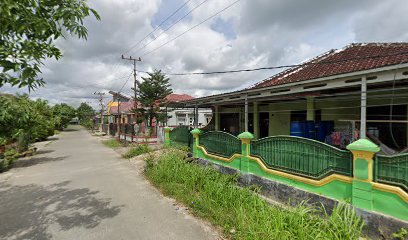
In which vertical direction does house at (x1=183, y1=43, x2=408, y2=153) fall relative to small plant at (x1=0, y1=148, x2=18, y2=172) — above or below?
above

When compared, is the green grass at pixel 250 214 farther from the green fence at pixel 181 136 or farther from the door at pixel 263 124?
the door at pixel 263 124

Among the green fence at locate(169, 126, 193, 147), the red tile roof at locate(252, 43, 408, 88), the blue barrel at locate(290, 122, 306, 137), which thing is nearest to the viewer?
the red tile roof at locate(252, 43, 408, 88)

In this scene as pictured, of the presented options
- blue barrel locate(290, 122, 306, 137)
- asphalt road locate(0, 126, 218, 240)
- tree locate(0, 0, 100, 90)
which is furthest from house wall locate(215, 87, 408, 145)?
tree locate(0, 0, 100, 90)

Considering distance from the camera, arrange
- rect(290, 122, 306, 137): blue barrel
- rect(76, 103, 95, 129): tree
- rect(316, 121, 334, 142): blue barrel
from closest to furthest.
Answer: rect(290, 122, 306, 137): blue barrel
rect(316, 121, 334, 142): blue barrel
rect(76, 103, 95, 129): tree

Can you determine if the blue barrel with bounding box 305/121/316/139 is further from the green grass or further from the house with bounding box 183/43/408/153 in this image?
the green grass

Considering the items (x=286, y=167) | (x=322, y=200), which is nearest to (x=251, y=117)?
(x=286, y=167)

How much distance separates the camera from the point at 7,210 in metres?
4.77

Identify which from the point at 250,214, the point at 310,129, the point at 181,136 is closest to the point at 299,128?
the point at 310,129

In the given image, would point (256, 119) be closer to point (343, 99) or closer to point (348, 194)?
point (343, 99)

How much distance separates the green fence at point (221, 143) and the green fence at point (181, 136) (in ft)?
6.20

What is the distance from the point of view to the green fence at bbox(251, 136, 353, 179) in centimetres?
385

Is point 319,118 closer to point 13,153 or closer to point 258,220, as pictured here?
point 258,220

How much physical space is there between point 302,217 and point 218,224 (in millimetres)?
1400

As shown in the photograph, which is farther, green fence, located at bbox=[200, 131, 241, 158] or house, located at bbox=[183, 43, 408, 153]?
green fence, located at bbox=[200, 131, 241, 158]
